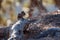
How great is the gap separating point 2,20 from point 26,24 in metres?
2.69

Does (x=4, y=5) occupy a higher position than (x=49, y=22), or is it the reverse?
(x=4, y=5)

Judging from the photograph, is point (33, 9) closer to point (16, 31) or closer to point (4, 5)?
point (4, 5)

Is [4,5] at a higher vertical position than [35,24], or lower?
higher

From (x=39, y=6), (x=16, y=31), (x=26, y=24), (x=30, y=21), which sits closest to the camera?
(x=16, y=31)

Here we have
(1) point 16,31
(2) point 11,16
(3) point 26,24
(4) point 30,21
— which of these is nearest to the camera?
Result: (1) point 16,31

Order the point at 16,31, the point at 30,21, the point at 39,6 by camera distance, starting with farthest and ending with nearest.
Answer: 1. the point at 39,6
2. the point at 30,21
3. the point at 16,31

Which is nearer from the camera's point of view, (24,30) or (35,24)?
(24,30)

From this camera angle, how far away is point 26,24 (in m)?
1.53

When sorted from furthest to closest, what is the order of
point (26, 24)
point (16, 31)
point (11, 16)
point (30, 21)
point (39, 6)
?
point (11, 16)
point (39, 6)
point (30, 21)
point (26, 24)
point (16, 31)

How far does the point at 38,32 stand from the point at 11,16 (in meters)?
2.72

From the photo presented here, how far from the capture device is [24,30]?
4.89ft

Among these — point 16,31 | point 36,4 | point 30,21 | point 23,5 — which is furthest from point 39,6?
point 16,31

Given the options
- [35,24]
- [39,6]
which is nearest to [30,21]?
[35,24]

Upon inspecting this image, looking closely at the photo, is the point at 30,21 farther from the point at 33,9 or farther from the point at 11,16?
the point at 11,16
